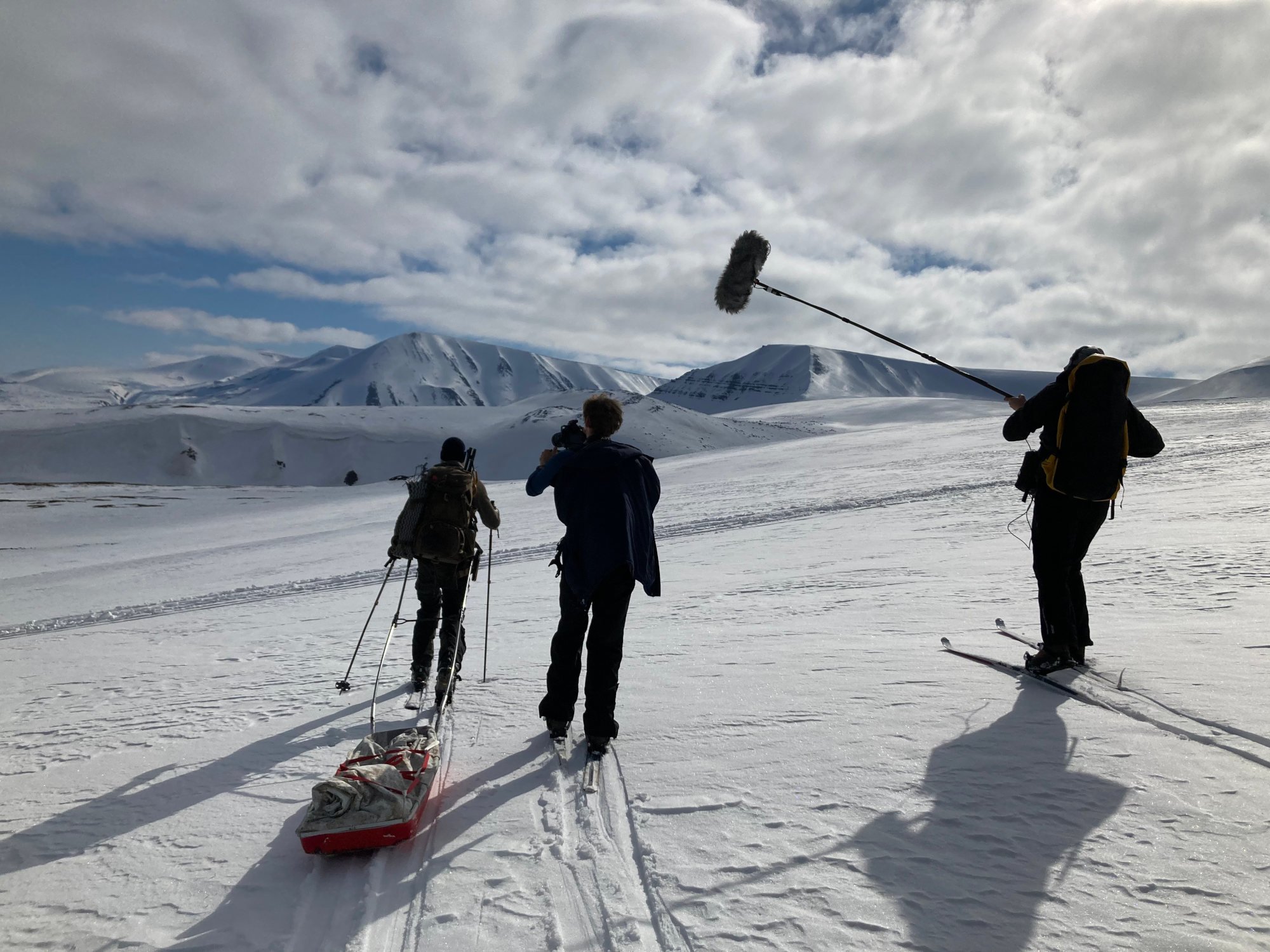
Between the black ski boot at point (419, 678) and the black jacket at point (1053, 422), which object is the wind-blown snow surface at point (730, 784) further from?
the black jacket at point (1053, 422)

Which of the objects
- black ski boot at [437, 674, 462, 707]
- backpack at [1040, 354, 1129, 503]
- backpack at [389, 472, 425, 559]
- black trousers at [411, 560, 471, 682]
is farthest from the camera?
black trousers at [411, 560, 471, 682]

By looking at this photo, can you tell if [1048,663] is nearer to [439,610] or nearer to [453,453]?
[439,610]

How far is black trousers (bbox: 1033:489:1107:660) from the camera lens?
416cm

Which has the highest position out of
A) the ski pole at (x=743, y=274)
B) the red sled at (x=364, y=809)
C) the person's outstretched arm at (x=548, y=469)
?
the ski pole at (x=743, y=274)

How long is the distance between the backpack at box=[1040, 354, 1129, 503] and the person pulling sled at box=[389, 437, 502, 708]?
3.87 meters

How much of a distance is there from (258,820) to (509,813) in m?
1.23


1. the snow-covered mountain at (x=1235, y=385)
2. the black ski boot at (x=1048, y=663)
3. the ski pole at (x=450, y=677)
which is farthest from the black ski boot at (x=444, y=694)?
the snow-covered mountain at (x=1235, y=385)

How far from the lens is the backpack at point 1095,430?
3986 millimetres

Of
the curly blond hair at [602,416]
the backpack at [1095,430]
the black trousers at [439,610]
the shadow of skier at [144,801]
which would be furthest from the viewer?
the black trousers at [439,610]

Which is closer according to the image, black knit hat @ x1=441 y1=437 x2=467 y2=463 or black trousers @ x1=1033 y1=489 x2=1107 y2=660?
black trousers @ x1=1033 y1=489 x2=1107 y2=660

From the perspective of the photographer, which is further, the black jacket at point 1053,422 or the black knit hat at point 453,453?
the black knit hat at point 453,453

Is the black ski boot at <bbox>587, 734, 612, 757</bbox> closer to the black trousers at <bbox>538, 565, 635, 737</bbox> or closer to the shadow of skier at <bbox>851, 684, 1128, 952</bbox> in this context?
the black trousers at <bbox>538, 565, 635, 737</bbox>

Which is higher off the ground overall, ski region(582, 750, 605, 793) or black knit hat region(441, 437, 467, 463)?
black knit hat region(441, 437, 467, 463)

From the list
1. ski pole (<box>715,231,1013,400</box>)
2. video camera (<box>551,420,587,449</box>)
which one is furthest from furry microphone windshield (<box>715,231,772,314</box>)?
video camera (<box>551,420,587,449</box>)
